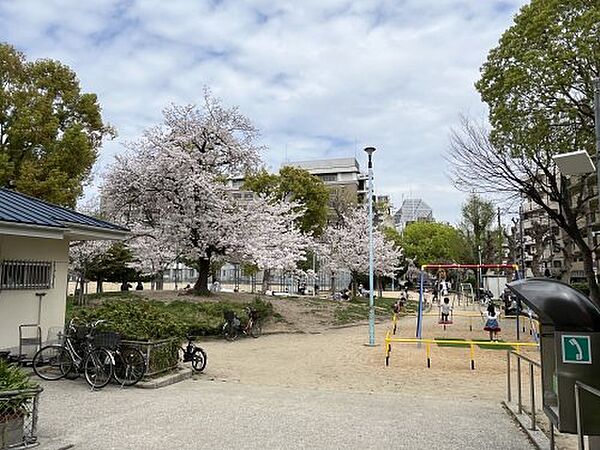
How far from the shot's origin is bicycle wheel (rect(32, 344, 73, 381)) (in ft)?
27.8

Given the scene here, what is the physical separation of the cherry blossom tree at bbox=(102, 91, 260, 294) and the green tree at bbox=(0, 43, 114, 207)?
2094 mm

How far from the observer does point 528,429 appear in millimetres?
6207

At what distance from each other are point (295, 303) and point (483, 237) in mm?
28521

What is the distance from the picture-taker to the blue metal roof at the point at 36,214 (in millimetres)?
8599

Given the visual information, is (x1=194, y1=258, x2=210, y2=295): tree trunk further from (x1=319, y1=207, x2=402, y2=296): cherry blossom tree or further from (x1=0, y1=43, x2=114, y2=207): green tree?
(x1=319, y1=207, x2=402, y2=296): cherry blossom tree

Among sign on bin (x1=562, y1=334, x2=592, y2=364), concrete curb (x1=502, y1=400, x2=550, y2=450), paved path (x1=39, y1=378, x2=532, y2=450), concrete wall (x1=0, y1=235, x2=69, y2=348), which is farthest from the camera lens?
concrete wall (x1=0, y1=235, x2=69, y2=348)

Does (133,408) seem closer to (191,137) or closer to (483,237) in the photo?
(191,137)

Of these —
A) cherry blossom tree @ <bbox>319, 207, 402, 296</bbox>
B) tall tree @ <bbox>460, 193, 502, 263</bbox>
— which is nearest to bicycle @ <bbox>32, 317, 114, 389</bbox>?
cherry blossom tree @ <bbox>319, 207, 402, 296</bbox>

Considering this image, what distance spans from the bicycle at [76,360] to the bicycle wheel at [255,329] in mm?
9269

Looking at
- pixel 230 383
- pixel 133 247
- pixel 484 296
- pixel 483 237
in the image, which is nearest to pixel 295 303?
pixel 133 247

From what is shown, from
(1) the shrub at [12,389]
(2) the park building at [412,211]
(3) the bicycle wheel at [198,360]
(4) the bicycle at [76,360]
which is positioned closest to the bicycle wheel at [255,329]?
(3) the bicycle wheel at [198,360]

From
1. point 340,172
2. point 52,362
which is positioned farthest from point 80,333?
point 340,172

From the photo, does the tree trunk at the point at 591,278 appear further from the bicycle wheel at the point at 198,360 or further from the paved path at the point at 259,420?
the bicycle wheel at the point at 198,360

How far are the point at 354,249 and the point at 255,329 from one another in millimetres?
18019
